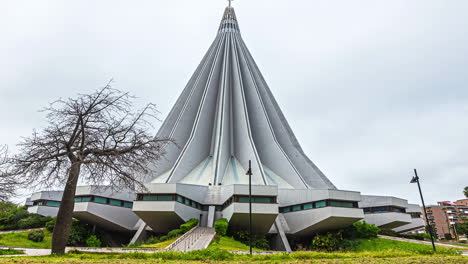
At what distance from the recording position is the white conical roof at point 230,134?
97.8ft

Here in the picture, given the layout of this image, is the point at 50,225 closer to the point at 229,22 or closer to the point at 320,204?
the point at 320,204

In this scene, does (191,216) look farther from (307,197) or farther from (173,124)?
(173,124)

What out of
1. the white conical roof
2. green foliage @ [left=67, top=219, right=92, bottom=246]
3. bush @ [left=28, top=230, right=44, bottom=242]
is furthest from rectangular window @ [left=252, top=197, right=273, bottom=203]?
bush @ [left=28, top=230, right=44, bottom=242]

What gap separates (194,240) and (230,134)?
18714mm

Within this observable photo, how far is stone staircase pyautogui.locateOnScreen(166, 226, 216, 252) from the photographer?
15461 mm

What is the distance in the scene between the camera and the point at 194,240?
1781 centimetres

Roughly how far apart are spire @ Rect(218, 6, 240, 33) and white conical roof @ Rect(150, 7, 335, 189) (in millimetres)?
5490

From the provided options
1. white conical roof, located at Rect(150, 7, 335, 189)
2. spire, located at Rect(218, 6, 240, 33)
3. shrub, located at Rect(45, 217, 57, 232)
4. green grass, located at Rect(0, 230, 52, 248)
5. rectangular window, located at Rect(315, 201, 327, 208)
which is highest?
spire, located at Rect(218, 6, 240, 33)

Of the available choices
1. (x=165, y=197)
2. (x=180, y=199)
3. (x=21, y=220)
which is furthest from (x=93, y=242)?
(x=21, y=220)

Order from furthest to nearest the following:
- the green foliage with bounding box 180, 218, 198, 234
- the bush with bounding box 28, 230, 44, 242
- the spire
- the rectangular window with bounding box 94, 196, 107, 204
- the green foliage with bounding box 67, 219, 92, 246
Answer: the spire < the rectangular window with bounding box 94, 196, 107, 204 < the green foliage with bounding box 67, 219, 92, 246 < the bush with bounding box 28, 230, 44, 242 < the green foliage with bounding box 180, 218, 198, 234

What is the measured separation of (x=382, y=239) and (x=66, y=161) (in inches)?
840

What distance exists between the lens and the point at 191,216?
23.3 metres

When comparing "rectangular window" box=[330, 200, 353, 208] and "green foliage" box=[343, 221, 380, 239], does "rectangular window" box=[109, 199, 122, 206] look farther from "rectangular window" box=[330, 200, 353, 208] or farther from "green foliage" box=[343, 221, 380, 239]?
"green foliage" box=[343, 221, 380, 239]

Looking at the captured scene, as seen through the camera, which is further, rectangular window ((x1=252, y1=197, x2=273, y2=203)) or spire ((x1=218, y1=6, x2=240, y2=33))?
spire ((x1=218, y1=6, x2=240, y2=33))
